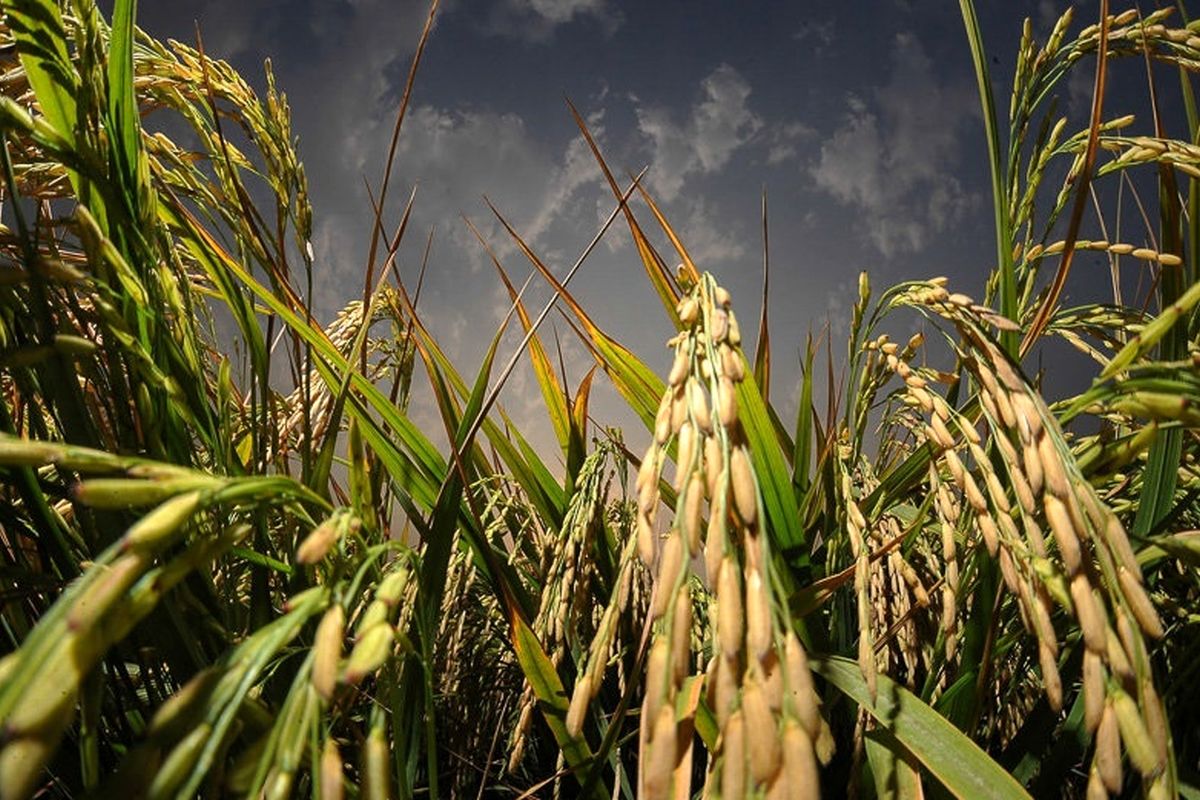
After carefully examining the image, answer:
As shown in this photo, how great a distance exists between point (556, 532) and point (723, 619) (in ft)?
2.29

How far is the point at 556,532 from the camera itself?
1048 millimetres

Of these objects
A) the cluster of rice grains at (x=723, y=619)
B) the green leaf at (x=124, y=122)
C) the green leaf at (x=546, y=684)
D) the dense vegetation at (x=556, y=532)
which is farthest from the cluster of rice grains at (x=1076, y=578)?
the green leaf at (x=124, y=122)

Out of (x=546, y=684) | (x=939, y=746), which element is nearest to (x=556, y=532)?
(x=546, y=684)

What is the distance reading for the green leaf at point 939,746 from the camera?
0.55 metres

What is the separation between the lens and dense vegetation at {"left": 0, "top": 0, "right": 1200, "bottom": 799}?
0.35 metres

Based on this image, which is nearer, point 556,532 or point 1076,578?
point 1076,578

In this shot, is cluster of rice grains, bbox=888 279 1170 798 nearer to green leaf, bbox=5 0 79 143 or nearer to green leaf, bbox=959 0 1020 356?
green leaf, bbox=959 0 1020 356

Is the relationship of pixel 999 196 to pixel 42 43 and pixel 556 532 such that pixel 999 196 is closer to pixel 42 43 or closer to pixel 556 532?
pixel 556 532

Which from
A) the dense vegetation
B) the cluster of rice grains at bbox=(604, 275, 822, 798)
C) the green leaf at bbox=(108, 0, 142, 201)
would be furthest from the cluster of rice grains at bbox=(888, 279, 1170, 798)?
the green leaf at bbox=(108, 0, 142, 201)

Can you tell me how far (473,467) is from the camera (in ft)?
4.00

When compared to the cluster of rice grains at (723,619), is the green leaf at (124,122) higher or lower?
higher

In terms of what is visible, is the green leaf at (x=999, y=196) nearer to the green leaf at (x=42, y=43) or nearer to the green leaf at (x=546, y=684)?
the green leaf at (x=546, y=684)

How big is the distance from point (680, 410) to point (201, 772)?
0.29 metres

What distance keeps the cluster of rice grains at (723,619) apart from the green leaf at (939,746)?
20 cm
